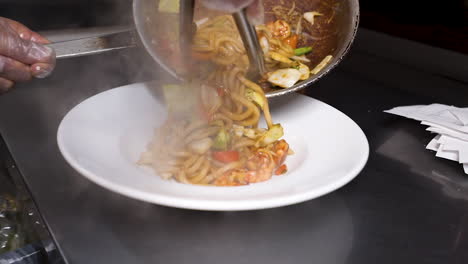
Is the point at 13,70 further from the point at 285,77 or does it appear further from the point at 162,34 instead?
the point at 285,77

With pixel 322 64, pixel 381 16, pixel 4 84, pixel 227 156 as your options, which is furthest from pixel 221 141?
pixel 381 16

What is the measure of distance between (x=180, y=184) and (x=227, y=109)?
0.51m

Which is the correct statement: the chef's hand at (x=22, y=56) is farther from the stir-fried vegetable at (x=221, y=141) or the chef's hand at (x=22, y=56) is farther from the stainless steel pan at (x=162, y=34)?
the stir-fried vegetable at (x=221, y=141)

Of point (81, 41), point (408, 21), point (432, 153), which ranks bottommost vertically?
point (408, 21)

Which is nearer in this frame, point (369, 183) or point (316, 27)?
point (369, 183)

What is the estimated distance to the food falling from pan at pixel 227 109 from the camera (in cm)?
122

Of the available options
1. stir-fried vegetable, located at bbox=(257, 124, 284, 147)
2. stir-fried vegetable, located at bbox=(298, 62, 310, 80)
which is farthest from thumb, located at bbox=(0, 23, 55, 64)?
stir-fried vegetable, located at bbox=(298, 62, 310, 80)

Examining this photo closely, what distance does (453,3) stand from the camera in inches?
110

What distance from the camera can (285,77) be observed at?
4.59 ft

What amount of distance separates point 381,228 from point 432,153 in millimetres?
460

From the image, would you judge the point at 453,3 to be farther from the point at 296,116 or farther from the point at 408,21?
the point at 296,116

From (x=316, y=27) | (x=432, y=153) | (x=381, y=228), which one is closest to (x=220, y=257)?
(x=381, y=228)

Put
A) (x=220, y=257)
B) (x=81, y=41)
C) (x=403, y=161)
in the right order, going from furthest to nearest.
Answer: (x=403, y=161) < (x=81, y=41) < (x=220, y=257)

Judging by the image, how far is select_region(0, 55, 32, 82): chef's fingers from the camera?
1244 mm
